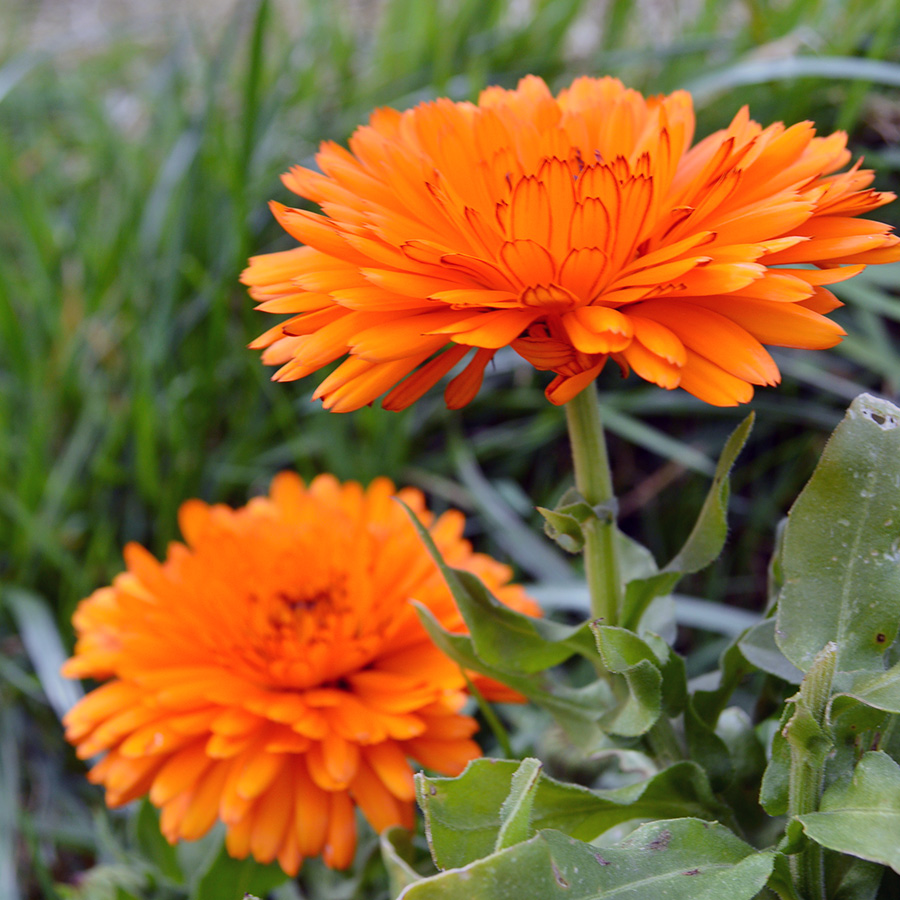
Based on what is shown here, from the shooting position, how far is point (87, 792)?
1.29 meters

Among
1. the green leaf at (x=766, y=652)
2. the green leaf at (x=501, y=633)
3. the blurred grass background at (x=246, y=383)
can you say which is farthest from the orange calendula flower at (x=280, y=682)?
the blurred grass background at (x=246, y=383)

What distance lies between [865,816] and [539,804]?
0.19 meters

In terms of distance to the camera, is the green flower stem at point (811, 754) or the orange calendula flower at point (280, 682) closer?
the green flower stem at point (811, 754)

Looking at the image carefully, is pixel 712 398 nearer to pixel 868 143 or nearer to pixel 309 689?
pixel 309 689

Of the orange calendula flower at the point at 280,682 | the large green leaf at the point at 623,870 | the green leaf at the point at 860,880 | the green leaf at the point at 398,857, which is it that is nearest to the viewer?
the large green leaf at the point at 623,870

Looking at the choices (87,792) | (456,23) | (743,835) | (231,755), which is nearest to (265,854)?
(231,755)

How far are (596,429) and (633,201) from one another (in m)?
0.16

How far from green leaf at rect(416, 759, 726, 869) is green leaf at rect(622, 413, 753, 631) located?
111 millimetres

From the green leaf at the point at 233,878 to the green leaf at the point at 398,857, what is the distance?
15 cm

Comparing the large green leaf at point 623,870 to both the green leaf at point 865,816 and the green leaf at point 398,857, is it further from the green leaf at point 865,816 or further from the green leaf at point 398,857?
the green leaf at point 398,857

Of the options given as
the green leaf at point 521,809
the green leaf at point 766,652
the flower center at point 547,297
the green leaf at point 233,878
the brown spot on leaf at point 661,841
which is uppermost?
the flower center at point 547,297

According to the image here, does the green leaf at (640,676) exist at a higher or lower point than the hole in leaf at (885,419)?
lower

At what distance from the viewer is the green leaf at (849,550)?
0.57 m

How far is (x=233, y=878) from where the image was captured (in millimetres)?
812
